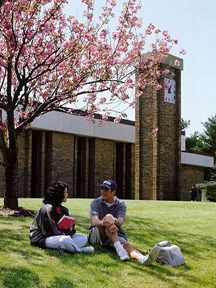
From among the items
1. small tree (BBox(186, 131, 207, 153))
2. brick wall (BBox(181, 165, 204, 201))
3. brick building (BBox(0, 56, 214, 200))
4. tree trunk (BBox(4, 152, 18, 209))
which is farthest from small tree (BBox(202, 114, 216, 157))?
tree trunk (BBox(4, 152, 18, 209))

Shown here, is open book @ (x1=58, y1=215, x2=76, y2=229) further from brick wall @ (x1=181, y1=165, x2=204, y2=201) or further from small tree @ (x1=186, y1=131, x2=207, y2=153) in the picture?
small tree @ (x1=186, y1=131, x2=207, y2=153)

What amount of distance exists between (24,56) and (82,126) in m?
16.3

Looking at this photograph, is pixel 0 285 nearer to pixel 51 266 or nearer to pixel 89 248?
pixel 51 266

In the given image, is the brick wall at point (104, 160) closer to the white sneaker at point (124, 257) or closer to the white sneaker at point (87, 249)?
the white sneaker at point (87, 249)

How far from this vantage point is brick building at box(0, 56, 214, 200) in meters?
27.0

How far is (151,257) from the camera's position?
268 inches

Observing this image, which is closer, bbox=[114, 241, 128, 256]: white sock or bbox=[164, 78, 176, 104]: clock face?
bbox=[114, 241, 128, 256]: white sock

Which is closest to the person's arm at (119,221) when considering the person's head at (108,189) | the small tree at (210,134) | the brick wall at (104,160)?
the person's head at (108,189)

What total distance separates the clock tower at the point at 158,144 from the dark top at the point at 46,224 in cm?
1988

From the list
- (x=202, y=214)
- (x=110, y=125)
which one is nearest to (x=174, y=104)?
(x=110, y=125)

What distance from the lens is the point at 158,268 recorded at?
6938mm

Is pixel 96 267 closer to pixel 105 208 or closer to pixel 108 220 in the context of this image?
pixel 108 220

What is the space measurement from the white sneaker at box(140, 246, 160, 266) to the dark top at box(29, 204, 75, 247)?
1179mm

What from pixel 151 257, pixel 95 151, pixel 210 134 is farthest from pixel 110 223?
pixel 210 134
